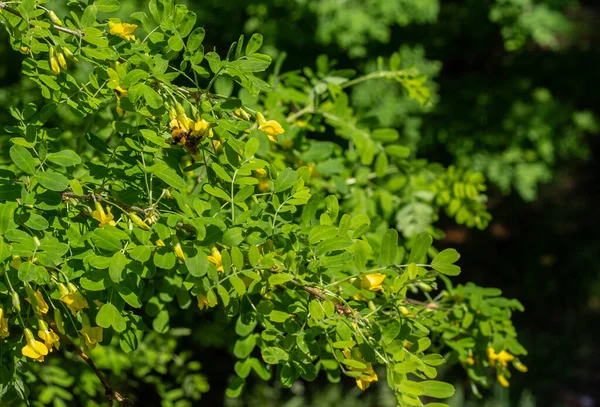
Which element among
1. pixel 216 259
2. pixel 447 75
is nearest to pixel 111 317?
pixel 216 259

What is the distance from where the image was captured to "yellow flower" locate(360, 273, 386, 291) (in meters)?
1.10

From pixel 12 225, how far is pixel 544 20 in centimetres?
249

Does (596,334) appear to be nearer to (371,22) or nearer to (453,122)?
(453,122)

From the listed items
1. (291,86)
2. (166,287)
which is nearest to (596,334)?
(291,86)

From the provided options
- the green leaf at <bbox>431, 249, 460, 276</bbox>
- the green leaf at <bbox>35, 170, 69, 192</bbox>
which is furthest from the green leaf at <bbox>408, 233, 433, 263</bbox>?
the green leaf at <bbox>35, 170, 69, 192</bbox>

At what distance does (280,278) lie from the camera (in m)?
1.01

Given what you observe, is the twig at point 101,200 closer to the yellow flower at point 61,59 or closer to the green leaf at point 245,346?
the yellow flower at point 61,59

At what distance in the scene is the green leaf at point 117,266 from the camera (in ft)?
3.20

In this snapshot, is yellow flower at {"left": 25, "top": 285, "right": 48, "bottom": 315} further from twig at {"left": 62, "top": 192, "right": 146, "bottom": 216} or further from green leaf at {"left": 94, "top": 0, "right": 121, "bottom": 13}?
green leaf at {"left": 94, "top": 0, "right": 121, "bottom": 13}

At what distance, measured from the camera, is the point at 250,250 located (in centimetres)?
103

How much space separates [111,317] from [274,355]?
242 mm

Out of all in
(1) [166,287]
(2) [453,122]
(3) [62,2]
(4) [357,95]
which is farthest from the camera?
(2) [453,122]

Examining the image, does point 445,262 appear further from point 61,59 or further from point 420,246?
point 61,59

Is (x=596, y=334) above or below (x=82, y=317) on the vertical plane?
below
